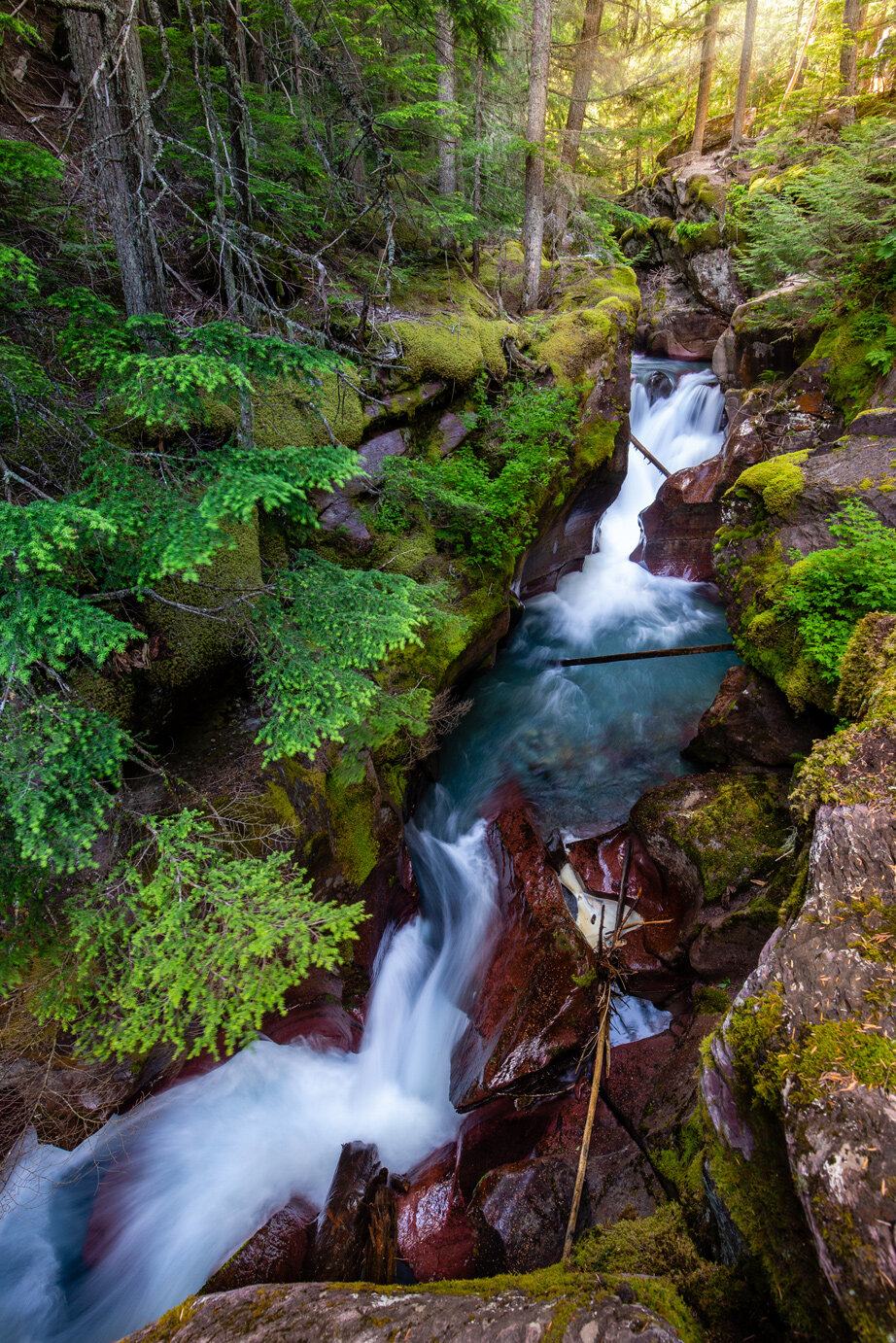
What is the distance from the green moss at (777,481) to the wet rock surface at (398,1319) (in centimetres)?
740

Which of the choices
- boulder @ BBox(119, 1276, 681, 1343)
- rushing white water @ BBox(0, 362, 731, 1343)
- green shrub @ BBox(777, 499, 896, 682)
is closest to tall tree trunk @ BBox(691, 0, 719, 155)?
green shrub @ BBox(777, 499, 896, 682)

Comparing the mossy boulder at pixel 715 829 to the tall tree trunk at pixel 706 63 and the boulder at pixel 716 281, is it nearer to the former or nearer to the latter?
the boulder at pixel 716 281

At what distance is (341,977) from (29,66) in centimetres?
1258

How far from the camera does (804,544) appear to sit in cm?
645

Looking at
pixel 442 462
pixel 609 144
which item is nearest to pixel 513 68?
pixel 609 144

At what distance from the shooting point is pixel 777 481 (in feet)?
22.9

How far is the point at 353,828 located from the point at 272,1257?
3.24 m

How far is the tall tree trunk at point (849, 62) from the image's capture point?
1281 cm

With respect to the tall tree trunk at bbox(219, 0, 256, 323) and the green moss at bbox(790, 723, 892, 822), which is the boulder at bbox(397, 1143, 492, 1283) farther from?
the tall tree trunk at bbox(219, 0, 256, 323)

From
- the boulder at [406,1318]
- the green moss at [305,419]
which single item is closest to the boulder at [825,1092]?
the boulder at [406,1318]

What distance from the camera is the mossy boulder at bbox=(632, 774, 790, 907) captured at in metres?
5.73

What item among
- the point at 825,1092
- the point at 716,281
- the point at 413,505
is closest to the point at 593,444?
the point at 413,505

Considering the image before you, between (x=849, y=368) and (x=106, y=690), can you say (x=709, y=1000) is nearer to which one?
(x=106, y=690)

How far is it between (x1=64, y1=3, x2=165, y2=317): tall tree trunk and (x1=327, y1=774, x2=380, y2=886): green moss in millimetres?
4758
